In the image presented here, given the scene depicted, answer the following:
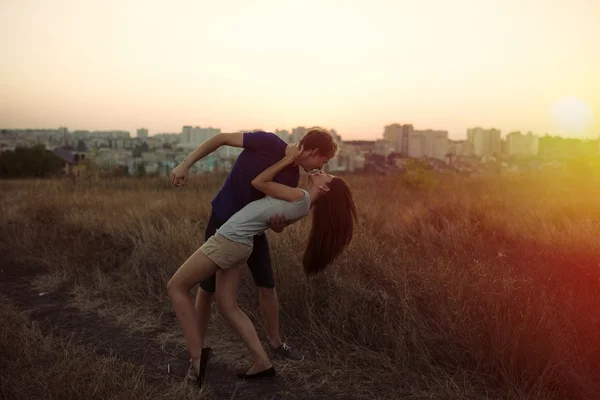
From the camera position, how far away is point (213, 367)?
377 cm

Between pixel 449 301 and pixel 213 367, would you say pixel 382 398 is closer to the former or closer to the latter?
pixel 449 301

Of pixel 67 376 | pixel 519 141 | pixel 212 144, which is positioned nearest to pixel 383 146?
pixel 519 141

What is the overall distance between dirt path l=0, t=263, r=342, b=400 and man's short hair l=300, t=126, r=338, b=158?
1579 millimetres

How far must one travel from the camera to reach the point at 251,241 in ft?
10.4

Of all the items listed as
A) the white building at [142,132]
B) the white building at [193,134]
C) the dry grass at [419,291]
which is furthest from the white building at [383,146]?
the white building at [142,132]

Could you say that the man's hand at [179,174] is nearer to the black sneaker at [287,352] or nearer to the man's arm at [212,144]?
the man's arm at [212,144]

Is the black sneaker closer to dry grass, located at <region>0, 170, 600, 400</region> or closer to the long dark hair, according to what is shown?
dry grass, located at <region>0, 170, 600, 400</region>

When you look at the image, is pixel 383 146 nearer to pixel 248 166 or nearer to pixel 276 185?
pixel 248 166

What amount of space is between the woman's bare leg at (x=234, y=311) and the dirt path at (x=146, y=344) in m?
0.17

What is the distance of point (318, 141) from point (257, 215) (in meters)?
0.58

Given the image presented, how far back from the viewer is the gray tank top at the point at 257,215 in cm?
308

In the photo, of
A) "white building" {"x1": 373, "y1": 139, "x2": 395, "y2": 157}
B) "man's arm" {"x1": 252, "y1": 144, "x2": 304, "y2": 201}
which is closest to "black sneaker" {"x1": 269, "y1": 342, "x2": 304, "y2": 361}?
"man's arm" {"x1": 252, "y1": 144, "x2": 304, "y2": 201}

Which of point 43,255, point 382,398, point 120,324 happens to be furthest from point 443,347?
point 43,255

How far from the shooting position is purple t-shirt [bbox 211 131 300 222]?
10.7 feet
